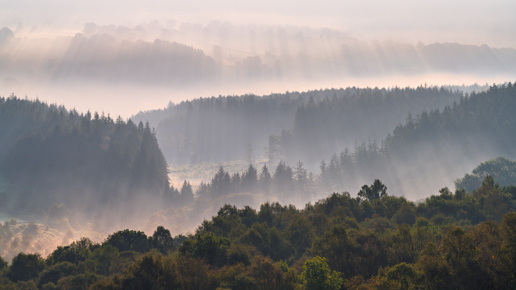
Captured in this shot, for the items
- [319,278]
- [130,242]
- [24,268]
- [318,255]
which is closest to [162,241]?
[130,242]

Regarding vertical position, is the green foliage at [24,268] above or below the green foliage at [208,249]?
below

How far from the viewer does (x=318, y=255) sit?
7625 cm

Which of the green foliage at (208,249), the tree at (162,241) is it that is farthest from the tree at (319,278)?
the tree at (162,241)

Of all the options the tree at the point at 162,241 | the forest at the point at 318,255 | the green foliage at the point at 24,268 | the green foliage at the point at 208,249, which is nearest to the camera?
the forest at the point at 318,255

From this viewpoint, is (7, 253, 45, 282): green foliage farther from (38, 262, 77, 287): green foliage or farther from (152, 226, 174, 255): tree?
(152, 226, 174, 255): tree

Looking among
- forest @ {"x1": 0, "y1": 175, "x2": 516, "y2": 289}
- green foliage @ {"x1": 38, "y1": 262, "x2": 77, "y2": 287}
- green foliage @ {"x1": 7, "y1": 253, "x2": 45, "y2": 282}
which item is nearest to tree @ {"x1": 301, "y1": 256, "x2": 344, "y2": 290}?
forest @ {"x1": 0, "y1": 175, "x2": 516, "y2": 289}

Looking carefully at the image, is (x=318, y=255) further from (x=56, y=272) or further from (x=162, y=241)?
(x=162, y=241)

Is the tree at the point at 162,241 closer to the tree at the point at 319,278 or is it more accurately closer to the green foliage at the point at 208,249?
the green foliage at the point at 208,249

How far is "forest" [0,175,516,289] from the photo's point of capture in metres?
56.2

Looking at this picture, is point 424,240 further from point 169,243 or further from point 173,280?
point 169,243

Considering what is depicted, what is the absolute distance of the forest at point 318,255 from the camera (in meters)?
56.2

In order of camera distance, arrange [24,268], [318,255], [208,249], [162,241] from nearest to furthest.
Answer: [318,255] → [208,249] → [24,268] → [162,241]

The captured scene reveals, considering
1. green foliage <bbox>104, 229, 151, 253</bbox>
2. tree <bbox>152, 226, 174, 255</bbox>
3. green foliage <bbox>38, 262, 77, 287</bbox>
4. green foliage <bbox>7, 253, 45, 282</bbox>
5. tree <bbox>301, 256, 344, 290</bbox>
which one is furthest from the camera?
tree <bbox>152, 226, 174, 255</bbox>

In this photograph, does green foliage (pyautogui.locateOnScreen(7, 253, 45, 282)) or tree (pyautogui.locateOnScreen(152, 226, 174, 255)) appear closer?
green foliage (pyautogui.locateOnScreen(7, 253, 45, 282))
